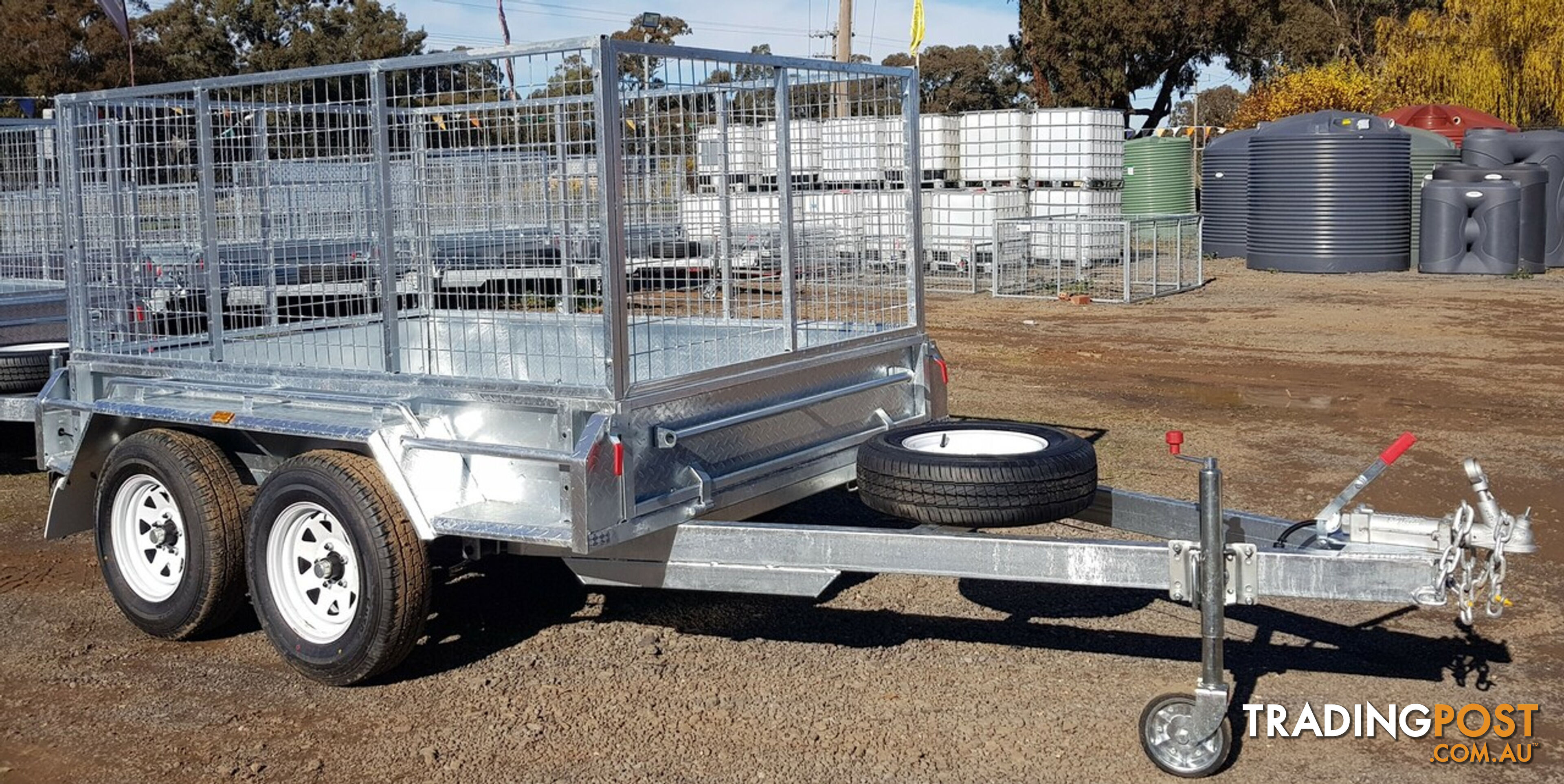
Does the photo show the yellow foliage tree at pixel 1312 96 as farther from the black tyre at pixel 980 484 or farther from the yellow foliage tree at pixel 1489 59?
the black tyre at pixel 980 484

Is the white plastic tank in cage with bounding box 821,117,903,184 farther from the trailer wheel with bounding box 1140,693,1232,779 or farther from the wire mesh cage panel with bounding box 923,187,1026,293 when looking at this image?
the wire mesh cage panel with bounding box 923,187,1026,293

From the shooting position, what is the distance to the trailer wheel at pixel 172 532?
18.9ft

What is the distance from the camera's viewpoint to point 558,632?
6.10 m

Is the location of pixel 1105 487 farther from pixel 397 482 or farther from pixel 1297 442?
pixel 1297 442

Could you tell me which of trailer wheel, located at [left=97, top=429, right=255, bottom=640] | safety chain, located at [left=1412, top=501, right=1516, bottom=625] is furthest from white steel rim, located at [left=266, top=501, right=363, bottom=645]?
safety chain, located at [left=1412, top=501, right=1516, bottom=625]

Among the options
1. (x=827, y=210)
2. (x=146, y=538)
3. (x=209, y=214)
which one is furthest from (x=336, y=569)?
(x=827, y=210)

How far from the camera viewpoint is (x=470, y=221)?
7148mm

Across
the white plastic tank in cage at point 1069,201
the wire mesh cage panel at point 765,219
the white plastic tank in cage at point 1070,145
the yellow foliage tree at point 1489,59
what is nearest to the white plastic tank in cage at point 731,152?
the wire mesh cage panel at point 765,219

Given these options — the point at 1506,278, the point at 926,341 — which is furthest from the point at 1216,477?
the point at 1506,278

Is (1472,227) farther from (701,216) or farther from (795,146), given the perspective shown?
(701,216)

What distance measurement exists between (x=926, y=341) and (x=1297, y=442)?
431 cm

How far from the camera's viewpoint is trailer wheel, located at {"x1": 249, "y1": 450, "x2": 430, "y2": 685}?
5105 millimetres

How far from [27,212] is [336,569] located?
6.42 m

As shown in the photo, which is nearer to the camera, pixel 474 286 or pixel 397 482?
pixel 397 482
